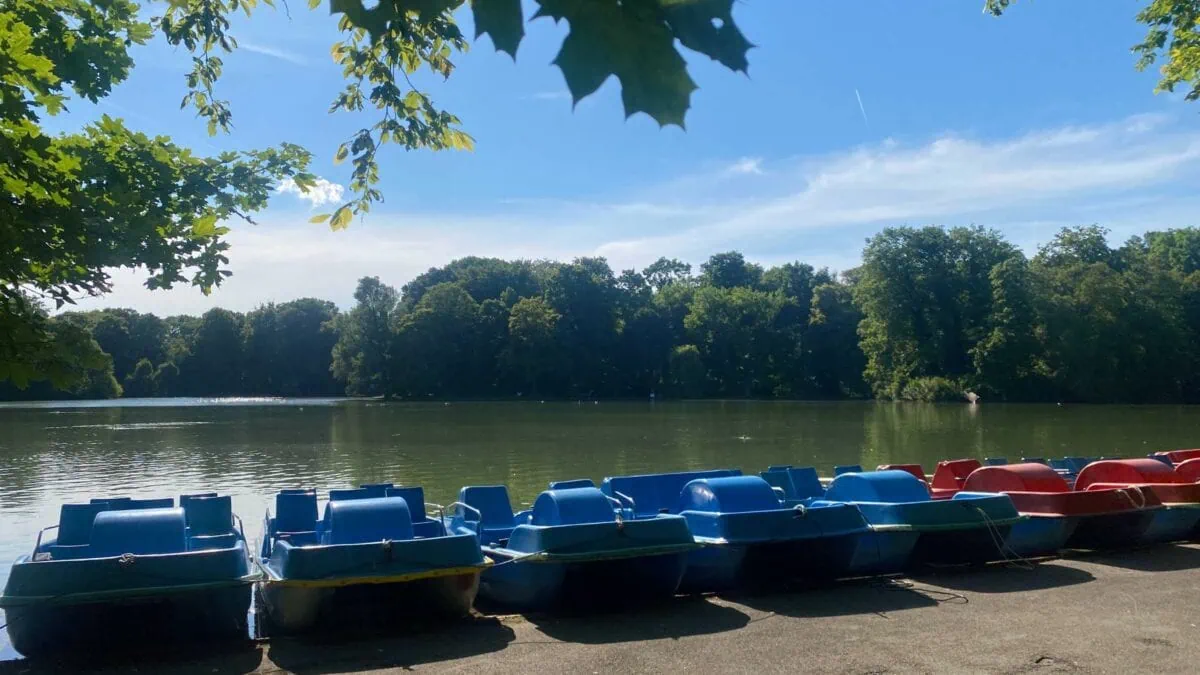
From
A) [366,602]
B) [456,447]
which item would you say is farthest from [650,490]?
[456,447]

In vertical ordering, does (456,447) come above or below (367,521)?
below

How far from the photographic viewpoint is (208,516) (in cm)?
1072

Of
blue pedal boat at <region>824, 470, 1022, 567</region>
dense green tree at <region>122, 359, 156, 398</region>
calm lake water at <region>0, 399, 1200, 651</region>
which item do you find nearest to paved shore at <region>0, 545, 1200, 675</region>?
blue pedal boat at <region>824, 470, 1022, 567</region>

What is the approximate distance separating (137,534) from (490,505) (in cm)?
466

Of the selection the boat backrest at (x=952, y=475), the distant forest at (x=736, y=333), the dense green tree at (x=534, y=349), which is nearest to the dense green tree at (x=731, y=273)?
the distant forest at (x=736, y=333)

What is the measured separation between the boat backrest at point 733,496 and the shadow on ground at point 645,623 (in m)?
1.24

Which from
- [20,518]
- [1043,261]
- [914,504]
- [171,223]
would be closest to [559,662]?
[171,223]

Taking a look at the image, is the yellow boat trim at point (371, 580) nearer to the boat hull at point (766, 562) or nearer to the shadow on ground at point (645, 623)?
the shadow on ground at point (645, 623)

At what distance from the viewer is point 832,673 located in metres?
6.90

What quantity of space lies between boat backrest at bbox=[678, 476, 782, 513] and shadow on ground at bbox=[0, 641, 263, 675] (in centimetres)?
504

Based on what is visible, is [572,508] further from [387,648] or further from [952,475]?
[952,475]

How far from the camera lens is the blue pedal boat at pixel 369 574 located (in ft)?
27.3

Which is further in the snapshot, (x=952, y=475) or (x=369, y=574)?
(x=952, y=475)

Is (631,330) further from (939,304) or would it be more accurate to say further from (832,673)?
(832,673)
